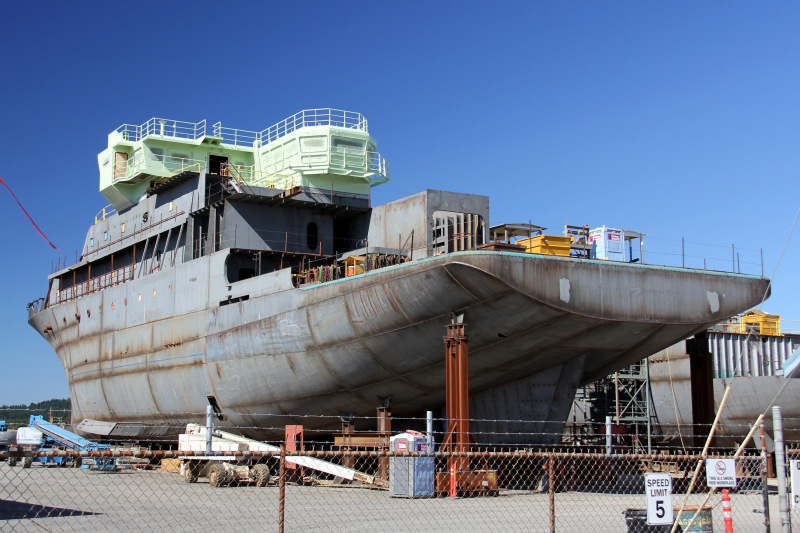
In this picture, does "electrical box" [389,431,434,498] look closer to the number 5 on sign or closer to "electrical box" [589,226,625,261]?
"electrical box" [589,226,625,261]

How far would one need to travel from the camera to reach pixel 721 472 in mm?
8781

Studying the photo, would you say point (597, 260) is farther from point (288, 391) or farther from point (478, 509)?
point (288, 391)

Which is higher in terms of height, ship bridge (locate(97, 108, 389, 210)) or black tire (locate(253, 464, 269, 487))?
ship bridge (locate(97, 108, 389, 210))

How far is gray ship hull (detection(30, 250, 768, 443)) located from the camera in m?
18.3

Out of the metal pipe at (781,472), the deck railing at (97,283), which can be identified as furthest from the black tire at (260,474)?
the deck railing at (97,283)

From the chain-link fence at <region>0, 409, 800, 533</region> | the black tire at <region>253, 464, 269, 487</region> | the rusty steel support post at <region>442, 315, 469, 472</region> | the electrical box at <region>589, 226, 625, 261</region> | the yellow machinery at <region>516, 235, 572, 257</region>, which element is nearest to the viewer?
the chain-link fence at <region>0, 409, 800, 533</region>

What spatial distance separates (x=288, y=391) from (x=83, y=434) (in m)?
15.2

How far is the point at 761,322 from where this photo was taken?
3531cm

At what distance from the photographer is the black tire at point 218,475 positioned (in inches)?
745

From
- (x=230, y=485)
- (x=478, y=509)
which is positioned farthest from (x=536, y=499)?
(x=230, y=485)

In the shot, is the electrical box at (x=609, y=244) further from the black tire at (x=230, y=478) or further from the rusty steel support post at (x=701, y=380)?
the black tire at (x=230, y=478)

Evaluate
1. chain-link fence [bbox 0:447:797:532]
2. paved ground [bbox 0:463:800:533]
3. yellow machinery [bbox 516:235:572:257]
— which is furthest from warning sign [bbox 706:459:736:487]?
yellow machinery [bbox 516:235:572:257]

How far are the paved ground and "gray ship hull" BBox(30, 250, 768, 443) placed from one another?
3341mm

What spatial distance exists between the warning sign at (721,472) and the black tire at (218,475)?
1280cm
